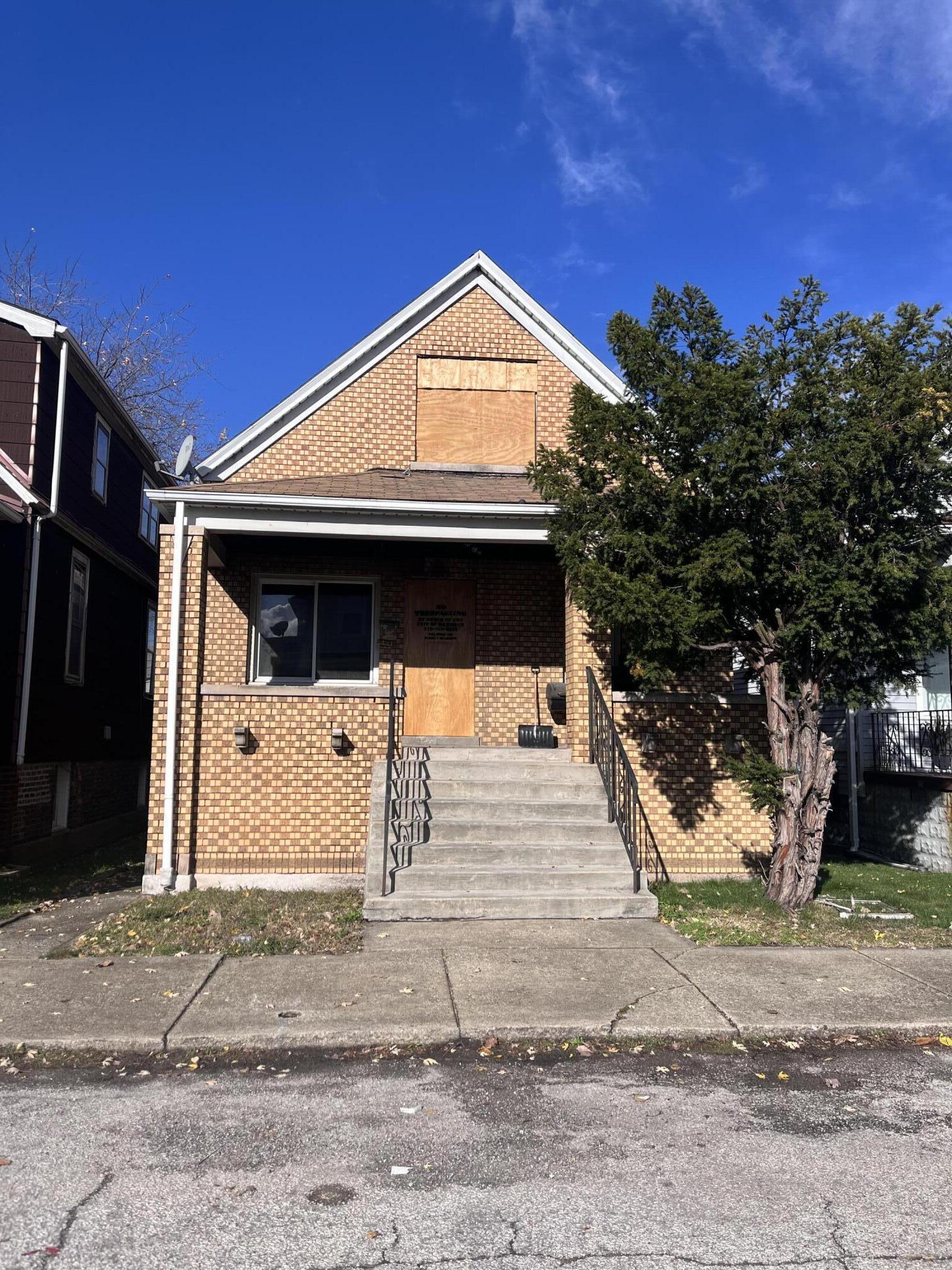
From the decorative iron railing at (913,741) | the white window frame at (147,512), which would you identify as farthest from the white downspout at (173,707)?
the decorative iron railing at (913,741)

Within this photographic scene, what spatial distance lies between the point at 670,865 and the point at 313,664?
4.79 m

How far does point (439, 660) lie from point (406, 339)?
4463 millimetres

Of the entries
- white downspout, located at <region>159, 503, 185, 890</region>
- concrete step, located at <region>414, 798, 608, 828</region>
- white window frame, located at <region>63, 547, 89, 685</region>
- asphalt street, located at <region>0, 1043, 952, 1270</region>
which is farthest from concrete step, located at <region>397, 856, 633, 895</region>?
white window frame, located at <region>63, 547, 89, 685</region>

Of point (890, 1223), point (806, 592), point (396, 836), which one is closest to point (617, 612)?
point (806, 592)

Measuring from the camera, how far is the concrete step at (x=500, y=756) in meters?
10.2

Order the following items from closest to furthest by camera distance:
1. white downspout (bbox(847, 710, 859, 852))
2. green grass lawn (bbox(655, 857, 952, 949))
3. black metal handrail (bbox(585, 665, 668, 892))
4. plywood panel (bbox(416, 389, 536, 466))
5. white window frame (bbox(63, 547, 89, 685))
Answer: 1. green grass lawn (bbox(655, 857, 952, 949))
2. black metal handrail (bbox(585, 665, 668, 892))
3. plywood panel (bbox(416, 389, 536, 466))
4. white downspout (bbox(847, 710, 859, 852))
5. white window frame (bbox(63, 547, 89, 685))

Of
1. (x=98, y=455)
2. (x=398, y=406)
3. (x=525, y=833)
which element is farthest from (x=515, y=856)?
(x=98, y=455)

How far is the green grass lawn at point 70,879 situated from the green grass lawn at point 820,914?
628cm

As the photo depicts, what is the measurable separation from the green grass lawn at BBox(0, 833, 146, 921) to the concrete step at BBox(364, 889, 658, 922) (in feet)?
12.5

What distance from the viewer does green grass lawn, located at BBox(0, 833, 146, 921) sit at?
9.74 metres

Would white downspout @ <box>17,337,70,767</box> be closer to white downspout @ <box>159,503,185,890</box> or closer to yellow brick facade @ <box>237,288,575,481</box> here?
yellow brick facade @ <box>237,288,575,481</box>

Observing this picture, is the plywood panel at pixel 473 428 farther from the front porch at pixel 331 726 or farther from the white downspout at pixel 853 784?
the white downspout at pixel 853 784

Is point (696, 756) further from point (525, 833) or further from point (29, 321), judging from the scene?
point (29, 321)

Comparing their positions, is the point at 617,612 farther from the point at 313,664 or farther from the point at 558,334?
the point at 558,334
